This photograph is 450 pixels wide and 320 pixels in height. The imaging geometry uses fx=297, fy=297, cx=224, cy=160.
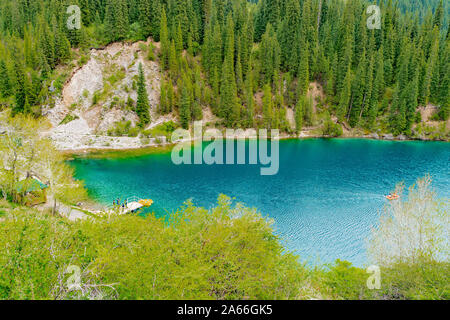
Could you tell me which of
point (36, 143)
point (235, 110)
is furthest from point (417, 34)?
point (36, 143)

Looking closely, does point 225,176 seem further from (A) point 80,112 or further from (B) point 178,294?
(A) point 80,112

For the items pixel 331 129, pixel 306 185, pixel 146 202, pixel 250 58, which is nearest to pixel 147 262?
pixel 146 202

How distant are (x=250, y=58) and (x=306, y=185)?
63.6 meters

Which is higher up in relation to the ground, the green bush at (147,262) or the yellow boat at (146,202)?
the green bush at (147,262)

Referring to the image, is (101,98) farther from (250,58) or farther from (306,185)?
(306,185)

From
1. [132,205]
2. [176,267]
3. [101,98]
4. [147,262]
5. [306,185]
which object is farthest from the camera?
[101,98]

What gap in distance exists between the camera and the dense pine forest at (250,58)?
9294 cm

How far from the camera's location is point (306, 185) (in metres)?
57.2

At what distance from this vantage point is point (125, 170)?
65.1m

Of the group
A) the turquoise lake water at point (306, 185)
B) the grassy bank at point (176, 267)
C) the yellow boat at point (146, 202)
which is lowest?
the turquoise lake water at point (306, 185)

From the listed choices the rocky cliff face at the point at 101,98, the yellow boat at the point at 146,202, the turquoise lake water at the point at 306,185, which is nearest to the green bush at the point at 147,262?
the turquoise lake water at the point at 306,185

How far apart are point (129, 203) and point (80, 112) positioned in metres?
54.1

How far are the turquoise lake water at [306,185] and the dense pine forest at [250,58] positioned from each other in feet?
69.9

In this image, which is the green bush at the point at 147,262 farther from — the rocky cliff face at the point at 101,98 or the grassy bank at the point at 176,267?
Answer: the rocky cliff face at the point at 101,98
